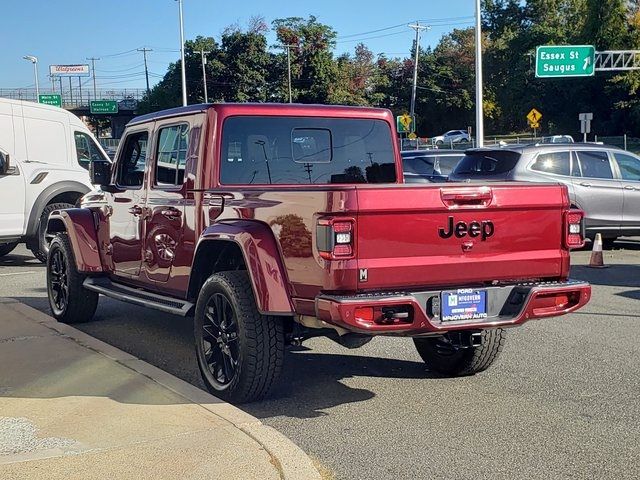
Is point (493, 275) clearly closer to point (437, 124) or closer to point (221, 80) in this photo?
point (221, 80)

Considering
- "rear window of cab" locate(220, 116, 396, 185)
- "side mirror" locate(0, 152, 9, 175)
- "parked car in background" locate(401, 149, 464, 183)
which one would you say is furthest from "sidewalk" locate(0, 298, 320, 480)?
"parked car in background" locate(401, 149, 464, 183)

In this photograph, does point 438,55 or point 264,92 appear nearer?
point 264,92

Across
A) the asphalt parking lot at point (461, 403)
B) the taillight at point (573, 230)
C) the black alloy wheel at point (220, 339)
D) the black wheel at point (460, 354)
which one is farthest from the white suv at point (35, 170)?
the taillight at point (573, 230)

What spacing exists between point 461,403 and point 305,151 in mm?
2270

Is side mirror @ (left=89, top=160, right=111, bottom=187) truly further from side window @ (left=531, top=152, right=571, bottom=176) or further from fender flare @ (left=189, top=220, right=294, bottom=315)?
side window @ (left=531, top=152, right=571, bottom=176)

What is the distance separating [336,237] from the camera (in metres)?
4.78

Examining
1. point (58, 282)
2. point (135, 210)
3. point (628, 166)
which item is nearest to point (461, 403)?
point (135, 210)

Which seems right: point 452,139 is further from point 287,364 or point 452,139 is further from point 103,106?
point 287,364

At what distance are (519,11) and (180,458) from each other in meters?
90.4

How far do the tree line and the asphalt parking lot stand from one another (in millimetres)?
54530

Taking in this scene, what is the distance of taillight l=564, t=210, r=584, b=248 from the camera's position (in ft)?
18.1

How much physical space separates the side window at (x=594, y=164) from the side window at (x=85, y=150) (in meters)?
8.00

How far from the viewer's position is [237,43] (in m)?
69.6

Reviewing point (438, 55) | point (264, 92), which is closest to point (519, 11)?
point (438, 55)
